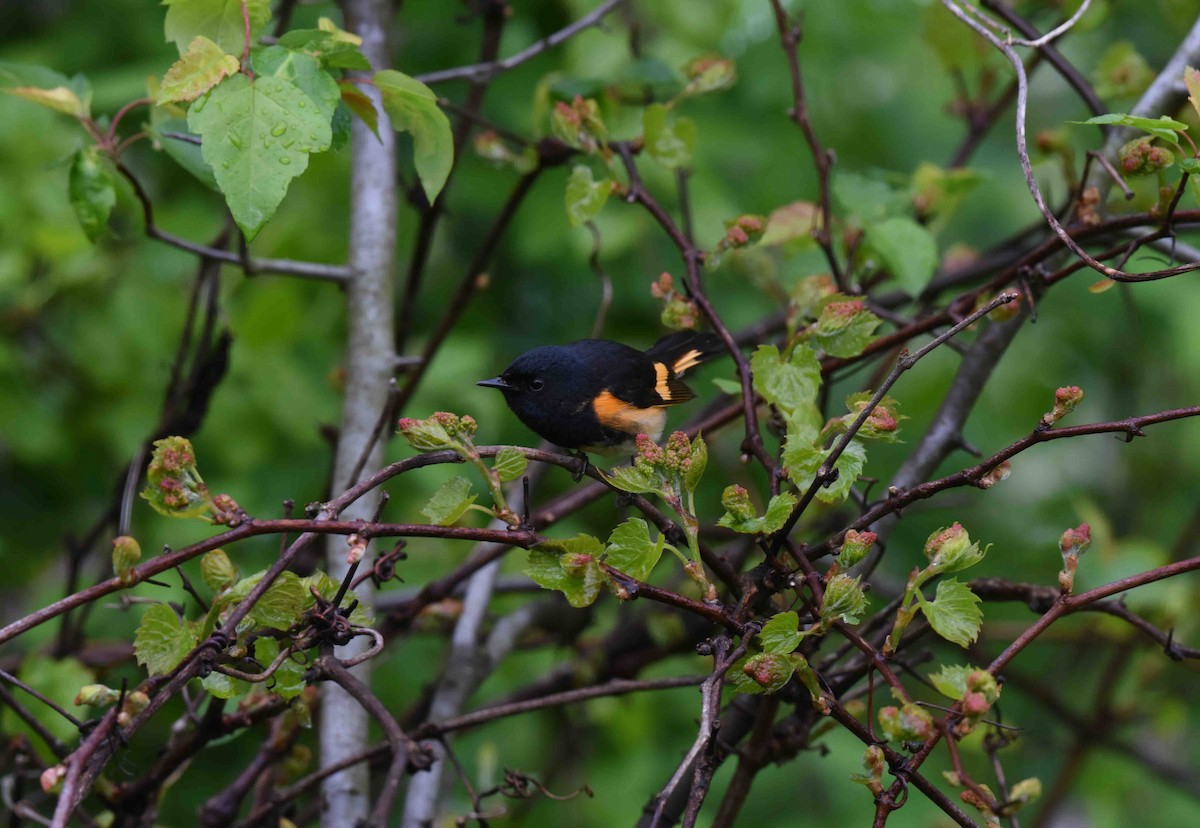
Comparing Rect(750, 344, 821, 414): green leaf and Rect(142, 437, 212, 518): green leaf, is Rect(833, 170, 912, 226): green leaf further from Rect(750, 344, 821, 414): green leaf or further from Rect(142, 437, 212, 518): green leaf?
Rect(142, 437, 212, 518): green leaf

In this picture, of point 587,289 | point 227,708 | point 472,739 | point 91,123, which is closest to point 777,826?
point 472,739

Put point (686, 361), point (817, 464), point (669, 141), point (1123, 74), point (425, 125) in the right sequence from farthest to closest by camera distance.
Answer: point (686, 361) < point (1123, 74) < point (669, 141) < point (425, 125) < point (817, 464)

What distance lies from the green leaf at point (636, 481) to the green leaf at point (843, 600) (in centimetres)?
28

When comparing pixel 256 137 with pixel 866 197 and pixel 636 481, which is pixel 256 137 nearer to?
pixel 636 481

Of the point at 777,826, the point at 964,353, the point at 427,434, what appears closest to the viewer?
the point at 427,434

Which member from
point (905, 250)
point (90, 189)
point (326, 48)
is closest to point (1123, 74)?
point (905, 250)

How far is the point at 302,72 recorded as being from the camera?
1908 millimetres

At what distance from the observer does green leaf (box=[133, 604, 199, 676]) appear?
162 centimetres

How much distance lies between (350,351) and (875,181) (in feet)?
4.45

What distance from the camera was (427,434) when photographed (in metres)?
1.58

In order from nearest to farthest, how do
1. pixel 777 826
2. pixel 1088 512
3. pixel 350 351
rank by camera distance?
pixel 350 351
pixel 1088 512
pixel 777 826

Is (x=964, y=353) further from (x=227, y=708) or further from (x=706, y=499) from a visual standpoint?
(x=706, y=499)

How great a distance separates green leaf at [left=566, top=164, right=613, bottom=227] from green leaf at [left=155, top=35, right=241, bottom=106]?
0.82 metres

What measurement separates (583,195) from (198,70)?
2.93 ft
